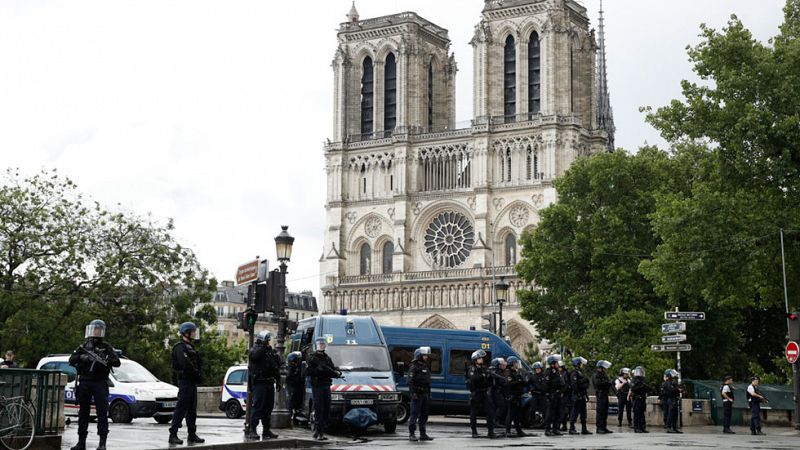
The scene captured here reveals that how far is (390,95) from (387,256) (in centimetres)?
1075

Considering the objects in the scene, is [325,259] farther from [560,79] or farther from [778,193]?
[778,193]

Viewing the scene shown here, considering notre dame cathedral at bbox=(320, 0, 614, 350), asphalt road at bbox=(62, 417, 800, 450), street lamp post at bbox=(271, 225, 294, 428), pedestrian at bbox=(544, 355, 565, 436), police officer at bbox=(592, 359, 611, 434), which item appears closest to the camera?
asphalt road at bbox=(62, 417, 800, 450)

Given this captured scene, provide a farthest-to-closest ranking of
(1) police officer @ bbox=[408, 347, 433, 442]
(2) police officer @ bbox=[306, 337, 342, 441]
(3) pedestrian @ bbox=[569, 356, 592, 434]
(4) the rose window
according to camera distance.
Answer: (4) the rose window
(3) pedestrian @ bbox=[569, 356, 592, 434]
(1) police officer @ bbox=[408, 347, 433, 442]
(2) police officer @ bbox=[306, 337, 342, 441]

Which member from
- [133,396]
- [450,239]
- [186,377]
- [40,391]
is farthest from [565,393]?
[450,239]

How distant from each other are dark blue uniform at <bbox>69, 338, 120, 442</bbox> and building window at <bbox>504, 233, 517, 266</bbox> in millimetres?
62201

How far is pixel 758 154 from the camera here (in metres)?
30.3

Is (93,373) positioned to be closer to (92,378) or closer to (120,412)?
(92,378)

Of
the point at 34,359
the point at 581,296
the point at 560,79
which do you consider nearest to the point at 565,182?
the point at 581,296

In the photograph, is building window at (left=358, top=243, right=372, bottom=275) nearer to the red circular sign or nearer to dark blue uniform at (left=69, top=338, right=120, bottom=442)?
the red circular sign

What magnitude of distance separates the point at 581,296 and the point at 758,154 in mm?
15927

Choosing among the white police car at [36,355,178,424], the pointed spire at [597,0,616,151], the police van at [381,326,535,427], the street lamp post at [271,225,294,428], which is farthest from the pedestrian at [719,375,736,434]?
the pointed spire at [597,0,616,151]

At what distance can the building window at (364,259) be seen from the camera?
8294cm

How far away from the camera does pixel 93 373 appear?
15.0 metres

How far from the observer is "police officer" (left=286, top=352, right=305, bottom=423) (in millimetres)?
22766
